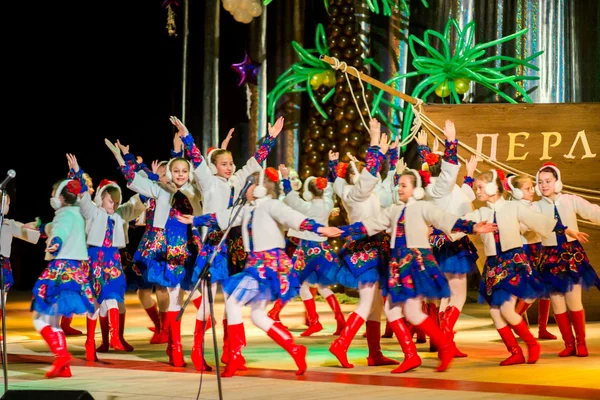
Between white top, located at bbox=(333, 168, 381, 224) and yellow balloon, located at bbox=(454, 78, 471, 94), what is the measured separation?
2913mm

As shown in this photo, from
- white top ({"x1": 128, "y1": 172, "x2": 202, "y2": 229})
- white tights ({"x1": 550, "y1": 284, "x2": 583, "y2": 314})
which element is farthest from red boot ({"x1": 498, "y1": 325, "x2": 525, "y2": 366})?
white top ({"x1": 128, "y1": 172, "x2": 202, "y2": 229})

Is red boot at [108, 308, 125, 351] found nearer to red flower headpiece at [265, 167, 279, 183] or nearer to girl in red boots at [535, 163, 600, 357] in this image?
red flower headpiece at [265, 167, 279, 183]

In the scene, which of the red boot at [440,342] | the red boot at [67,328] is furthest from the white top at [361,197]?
the red boot at [67,328]

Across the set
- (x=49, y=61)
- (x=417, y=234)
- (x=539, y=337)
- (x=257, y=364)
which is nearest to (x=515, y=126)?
(x=539, y=337)

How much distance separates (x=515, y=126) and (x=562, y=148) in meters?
0.43

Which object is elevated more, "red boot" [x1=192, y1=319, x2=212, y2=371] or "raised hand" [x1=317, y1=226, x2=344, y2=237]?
"raised hand" [x1=317, y1=226, x2=344, y2=237]

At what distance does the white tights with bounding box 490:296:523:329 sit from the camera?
5880 mm

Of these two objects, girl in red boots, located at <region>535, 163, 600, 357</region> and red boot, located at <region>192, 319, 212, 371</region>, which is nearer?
red boot, located at <region>192, 319, 212, 371</region>

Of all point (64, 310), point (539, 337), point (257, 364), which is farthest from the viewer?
point (539, 337)

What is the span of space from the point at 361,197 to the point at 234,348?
47.9 inches

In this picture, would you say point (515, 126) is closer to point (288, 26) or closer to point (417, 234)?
point (417, 234)

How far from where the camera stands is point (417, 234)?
5.75 meters

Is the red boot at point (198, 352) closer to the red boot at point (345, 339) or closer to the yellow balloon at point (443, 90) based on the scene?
the red boot at point (345, 339)

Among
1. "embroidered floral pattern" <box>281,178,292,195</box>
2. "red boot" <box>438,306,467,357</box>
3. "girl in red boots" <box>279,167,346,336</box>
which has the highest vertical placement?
"embroidered floral pattern" <box>281,178,292,195</box>
